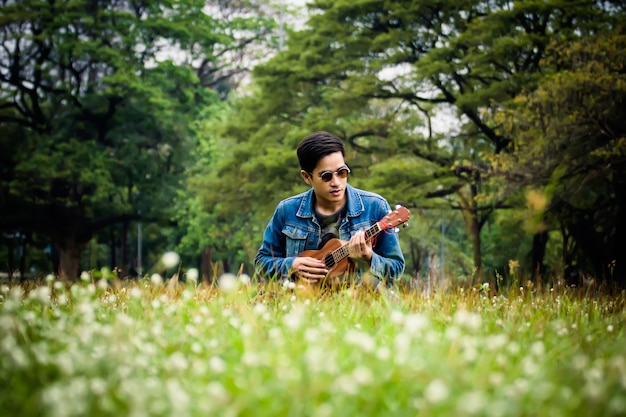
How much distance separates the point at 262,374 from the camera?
8.24 ft

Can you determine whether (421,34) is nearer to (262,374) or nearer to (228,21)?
(228,21)

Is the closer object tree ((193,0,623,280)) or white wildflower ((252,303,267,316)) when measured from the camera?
white wildflower ((252,303,267,316))

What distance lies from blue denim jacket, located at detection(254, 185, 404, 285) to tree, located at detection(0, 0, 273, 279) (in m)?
20.8

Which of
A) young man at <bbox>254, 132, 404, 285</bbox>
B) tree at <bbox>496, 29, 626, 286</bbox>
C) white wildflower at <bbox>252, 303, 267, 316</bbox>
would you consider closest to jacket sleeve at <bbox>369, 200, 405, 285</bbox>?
young man at <bbox>254, 132, 404, 285</bbox>

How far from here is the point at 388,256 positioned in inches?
211

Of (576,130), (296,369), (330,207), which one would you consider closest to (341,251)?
(330,207)

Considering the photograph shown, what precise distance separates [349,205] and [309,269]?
0.69 meters

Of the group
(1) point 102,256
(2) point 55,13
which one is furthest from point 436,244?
(2) point 55,13

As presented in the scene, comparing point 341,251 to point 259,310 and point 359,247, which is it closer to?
point 359,247

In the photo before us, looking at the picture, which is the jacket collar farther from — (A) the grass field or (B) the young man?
(A) the grass field

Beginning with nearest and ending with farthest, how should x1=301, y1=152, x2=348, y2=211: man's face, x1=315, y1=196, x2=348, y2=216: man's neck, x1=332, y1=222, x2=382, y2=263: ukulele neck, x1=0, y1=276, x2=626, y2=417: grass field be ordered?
x1=0, y1=276, x2=626, y2=417: grass field < x1=332, y1=222, x2=382, y2=263: ukulele neck < x1=301, y1=152, x2=348, y2=211: man's face < x1=315, y1=196, x2=348, y2=216: man's neck

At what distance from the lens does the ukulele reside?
5.01 metres

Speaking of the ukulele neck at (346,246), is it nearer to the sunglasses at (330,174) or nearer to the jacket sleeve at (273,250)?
the jacket sleeve at (273,250)

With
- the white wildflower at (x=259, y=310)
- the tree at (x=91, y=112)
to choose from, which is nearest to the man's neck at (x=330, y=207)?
the white wildflower at (x=259, y=310)
